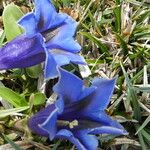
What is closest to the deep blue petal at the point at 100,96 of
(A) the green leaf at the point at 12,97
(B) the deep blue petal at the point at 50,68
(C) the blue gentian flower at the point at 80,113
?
(C) the blue gentian flower at the point at 80,113

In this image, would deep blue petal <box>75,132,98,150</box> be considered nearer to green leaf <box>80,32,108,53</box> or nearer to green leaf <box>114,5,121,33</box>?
green leaf <box>80,32,108,53</box>

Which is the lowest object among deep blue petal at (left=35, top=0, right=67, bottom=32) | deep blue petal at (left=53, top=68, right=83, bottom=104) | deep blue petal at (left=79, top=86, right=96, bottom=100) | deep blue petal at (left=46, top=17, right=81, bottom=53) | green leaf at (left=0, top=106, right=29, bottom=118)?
green leaf at (left=0, top=106, right=29, bottom=118)

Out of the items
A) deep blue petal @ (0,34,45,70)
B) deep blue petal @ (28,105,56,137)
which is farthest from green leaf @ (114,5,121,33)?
deep blue petal @ (28,105,56,137)

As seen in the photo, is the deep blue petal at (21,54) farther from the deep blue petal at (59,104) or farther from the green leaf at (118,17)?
the green leaf at (118,17)

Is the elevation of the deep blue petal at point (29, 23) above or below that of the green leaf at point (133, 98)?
above

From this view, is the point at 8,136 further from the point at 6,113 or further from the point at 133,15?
the point at 133,15

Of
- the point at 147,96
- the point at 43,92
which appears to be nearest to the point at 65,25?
the point at 43,92
